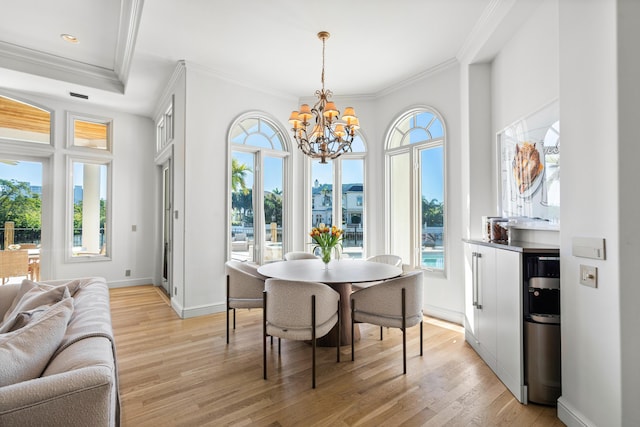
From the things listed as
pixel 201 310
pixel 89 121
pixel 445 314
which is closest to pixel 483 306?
pixel 445 314

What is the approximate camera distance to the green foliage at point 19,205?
473cm

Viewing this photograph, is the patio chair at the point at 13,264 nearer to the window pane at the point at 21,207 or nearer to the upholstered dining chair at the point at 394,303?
the window pane at the point at 21,207

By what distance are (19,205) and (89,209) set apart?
34.3 inches

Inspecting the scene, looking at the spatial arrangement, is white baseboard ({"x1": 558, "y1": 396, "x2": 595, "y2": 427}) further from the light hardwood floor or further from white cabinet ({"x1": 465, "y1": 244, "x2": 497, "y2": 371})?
white cabinet ({"x1": 465, "y1": 244, "x2": 497, "y2": 371})

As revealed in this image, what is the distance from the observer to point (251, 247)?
4699 mm

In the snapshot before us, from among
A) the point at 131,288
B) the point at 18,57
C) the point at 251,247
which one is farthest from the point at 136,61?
the point at 131,288

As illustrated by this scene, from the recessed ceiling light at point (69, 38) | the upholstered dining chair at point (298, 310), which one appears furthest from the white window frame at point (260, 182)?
the upholstered dining chair at point (298, 310)

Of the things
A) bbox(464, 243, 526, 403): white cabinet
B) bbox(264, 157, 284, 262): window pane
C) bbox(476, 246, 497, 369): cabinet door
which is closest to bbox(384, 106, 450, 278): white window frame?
bbox(464, 243, 526, 403): white cabinet

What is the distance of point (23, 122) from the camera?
4.85m

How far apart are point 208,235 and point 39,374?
3051mm

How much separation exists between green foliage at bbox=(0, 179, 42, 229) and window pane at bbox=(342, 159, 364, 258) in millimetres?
4873

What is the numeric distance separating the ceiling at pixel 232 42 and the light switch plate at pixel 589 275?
242cm

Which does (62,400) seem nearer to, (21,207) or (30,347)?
(30,347)

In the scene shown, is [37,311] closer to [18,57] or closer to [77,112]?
[18,57]
